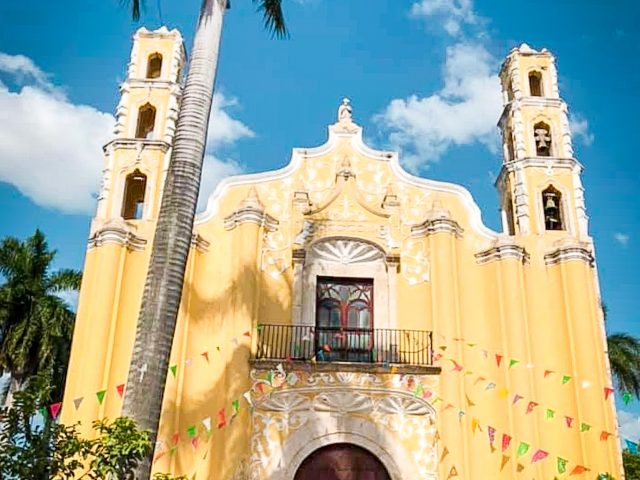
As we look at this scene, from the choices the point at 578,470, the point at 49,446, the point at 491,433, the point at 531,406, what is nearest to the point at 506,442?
the point at 491,433

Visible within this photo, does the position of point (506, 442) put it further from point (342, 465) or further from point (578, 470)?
point (342, 465)

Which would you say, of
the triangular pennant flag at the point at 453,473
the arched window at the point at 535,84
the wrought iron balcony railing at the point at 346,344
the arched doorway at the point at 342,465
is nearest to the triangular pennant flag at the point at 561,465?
the triangular pennant flag at the point at 453,473

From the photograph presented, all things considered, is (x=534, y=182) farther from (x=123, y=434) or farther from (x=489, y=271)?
(x=123, y=434)

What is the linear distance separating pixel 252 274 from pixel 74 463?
26.8ft

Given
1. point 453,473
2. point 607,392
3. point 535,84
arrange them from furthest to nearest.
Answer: point 535,84, point 607,392, point 453,473

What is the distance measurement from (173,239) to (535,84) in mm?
13476

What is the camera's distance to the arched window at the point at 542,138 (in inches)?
741

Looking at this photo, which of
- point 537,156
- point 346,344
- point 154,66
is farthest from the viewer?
point 154,66

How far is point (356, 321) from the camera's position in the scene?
16.3 meters

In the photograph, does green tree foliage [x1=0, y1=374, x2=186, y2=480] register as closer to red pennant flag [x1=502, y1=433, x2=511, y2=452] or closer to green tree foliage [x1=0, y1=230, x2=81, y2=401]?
red pennant flag [x1=502, y1=433, x2=511, y2=452]

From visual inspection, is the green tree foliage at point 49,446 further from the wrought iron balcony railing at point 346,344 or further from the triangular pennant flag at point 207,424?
the wrought iron balcony railing at point 346,344

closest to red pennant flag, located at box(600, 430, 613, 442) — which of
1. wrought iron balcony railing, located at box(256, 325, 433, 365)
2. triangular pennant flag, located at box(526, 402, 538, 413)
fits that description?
triangular pennant flag, located at box(526, 402, 538, 413)

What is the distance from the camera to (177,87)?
18.7 m

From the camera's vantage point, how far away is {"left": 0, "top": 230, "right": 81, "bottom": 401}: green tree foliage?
Answer: 21297 mm
